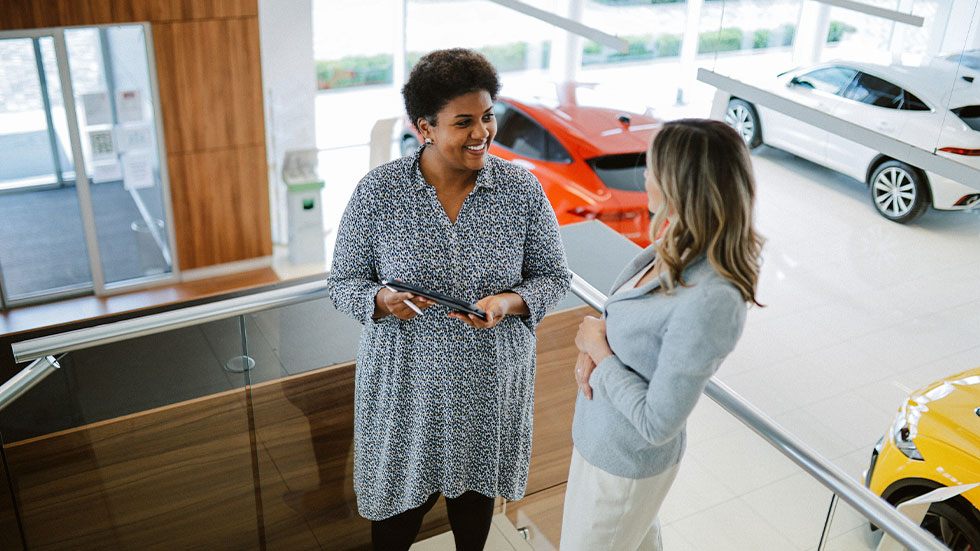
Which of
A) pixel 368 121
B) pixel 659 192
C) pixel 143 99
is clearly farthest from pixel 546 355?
pixel 368 121

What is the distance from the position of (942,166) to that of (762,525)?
11.3 ft

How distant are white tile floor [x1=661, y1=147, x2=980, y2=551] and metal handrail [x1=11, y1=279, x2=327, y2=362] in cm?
458

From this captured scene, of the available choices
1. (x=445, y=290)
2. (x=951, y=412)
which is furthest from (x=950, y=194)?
(x=445, y=290)

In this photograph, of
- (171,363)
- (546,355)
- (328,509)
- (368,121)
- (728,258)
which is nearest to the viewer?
(728,258)

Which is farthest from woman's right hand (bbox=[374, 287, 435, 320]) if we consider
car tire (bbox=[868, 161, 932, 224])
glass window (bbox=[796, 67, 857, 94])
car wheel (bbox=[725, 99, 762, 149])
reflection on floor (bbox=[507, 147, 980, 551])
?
car wheel (bbox=[725, 99, 762, 149])

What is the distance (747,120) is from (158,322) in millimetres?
8181

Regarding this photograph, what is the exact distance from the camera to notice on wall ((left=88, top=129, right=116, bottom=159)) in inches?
265

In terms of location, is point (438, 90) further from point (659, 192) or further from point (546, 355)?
point (546, 355)

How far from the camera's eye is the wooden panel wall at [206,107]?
20.7 ft

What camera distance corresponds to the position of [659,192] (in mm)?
1466

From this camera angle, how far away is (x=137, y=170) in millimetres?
6961

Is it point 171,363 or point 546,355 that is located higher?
point 171,363

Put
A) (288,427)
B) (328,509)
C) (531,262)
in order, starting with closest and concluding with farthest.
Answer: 1. (531,262)
2. (288,427)
3. (328,509)

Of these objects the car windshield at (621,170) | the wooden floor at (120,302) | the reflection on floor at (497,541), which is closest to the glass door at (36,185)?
the wooden floor at (120,302)
